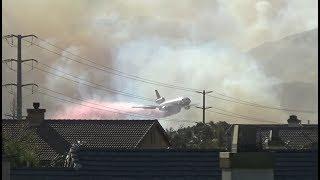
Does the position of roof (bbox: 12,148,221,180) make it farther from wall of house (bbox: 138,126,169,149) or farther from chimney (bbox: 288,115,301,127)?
chimney (bbox: 288,115,301,127)

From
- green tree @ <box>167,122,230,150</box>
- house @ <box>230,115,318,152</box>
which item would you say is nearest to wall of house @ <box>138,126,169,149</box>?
house @ <box>230,115,318,152</box>

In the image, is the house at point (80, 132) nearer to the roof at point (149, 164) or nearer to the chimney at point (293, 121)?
the chimney at point (293, 121)

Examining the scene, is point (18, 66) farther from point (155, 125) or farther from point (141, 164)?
point (141, 164)

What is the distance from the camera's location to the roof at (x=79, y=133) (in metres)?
52.1

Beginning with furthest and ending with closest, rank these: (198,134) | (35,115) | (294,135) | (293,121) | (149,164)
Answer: (198,134) → (293,121) → (294,135) → (35,115) → (149,164)

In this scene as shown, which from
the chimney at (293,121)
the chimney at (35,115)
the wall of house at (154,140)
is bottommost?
the wall of house at (154,140)

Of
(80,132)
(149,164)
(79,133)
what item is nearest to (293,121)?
(80,132)

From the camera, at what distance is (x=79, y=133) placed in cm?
5566

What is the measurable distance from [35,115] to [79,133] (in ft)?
12.9

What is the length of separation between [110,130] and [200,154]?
3118 centimetres

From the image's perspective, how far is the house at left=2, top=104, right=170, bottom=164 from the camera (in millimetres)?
52031

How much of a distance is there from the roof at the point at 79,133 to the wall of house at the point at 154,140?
0.37 metres

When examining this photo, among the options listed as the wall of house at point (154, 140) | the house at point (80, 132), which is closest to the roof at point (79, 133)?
the house at point (80, 132)

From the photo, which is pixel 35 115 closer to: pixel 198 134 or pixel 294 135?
pixel 294 135
